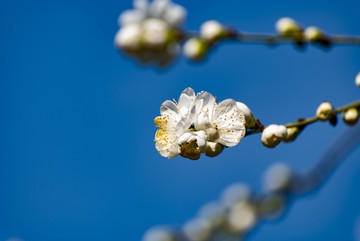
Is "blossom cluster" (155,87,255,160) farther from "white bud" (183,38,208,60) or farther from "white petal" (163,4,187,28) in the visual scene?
"white petal" (163,4,187,28)

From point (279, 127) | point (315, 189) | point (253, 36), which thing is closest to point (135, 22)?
point (253, 36)

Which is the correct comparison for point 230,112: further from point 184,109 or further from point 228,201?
point 228,201

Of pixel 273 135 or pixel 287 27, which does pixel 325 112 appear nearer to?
pixel 273 135

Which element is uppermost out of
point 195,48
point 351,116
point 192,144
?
point 195,48

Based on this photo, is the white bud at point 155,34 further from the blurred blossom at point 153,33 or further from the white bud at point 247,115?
the white bud at point 247,115

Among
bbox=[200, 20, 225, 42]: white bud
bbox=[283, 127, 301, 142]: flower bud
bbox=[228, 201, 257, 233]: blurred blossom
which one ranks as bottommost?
bbox=[283, 127, 301, 142]: flower bud

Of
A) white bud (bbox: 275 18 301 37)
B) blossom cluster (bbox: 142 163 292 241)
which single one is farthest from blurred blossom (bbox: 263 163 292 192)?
white bud (bbox: 275 18 301 37)

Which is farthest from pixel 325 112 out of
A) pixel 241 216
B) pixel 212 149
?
pixel 241 216
